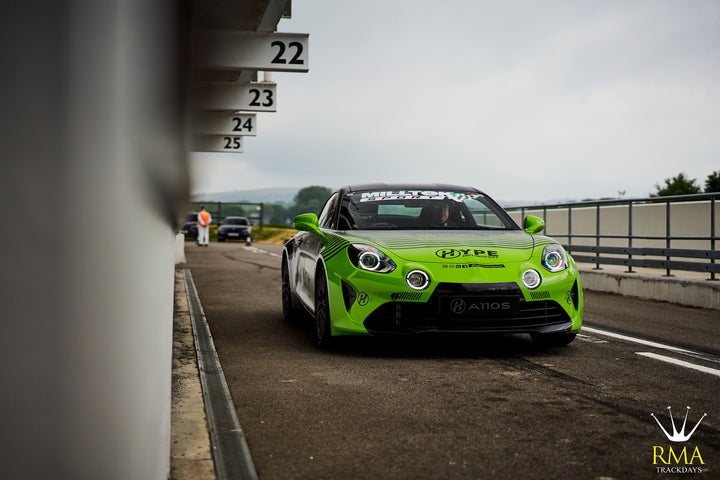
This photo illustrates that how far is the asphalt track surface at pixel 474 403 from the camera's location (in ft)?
11.1

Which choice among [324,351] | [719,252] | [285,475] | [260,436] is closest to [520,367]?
[324,351]

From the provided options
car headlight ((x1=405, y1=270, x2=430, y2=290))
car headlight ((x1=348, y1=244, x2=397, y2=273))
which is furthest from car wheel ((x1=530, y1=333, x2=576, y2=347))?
car headlight ((x1=348, y1=244, x2=397, y2=273))

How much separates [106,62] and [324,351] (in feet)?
17.7

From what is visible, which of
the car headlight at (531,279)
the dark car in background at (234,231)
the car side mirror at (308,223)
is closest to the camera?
the car headlight at (531,279)

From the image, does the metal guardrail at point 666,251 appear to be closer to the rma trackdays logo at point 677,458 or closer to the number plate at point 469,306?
the number plate at point 469,306

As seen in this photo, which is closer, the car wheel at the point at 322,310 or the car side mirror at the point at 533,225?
the car wheel at the point at 322,310

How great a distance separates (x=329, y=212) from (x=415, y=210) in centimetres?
96

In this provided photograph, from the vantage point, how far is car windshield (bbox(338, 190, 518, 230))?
289 inches

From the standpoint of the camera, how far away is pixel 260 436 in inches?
151

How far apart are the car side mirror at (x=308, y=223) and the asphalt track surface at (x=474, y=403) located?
1.00 meters

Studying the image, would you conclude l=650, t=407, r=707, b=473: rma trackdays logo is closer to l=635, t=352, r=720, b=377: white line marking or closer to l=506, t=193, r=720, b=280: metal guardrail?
l=635, t=352, r=720, b=377: white line marking

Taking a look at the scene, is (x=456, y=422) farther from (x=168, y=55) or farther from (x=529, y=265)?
(x=168, y=55)

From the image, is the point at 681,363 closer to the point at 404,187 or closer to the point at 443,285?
the point at 443,285

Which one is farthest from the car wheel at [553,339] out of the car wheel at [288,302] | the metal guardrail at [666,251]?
the metal guardrail at [666,251]
